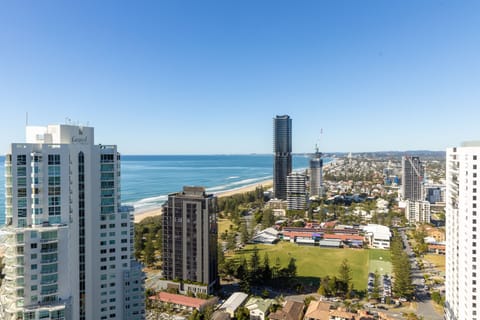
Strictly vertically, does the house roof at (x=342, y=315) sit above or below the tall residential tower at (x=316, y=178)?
below

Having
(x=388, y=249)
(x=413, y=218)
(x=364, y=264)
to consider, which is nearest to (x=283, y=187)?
(x=413, y=218)

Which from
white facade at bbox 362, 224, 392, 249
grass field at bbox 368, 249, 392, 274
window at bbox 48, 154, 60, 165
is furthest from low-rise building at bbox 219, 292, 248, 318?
white facade at bbox 362, 224, 392, 249

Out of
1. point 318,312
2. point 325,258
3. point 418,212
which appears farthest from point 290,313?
point 418,212

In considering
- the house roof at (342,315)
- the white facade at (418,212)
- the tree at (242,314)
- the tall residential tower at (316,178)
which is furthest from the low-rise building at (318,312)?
the tall residential tower at (316,178)

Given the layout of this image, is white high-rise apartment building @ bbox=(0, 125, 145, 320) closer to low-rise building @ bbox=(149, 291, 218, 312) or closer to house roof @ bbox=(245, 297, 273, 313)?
low-rise building @ bbox=(149, 291, 218, 312)

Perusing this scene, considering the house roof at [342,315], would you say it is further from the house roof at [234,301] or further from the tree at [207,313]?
the tree at [207,313]

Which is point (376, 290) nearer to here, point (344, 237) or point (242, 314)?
point (242, 314)

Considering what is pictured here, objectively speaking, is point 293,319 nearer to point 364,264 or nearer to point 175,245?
point 175,245
